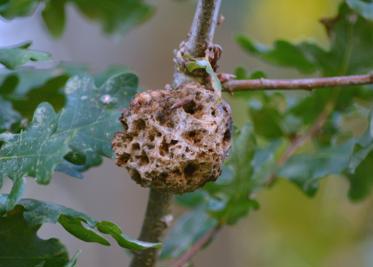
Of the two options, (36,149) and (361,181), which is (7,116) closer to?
(36,149)

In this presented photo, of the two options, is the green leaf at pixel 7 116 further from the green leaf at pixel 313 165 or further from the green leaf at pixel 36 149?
A: the green leaf at pixel 313 165

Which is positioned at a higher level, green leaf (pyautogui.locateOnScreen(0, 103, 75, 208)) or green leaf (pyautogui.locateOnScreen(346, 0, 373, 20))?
green leaf (pyautogui.locateOnScreen(346, 0, 373, 20))

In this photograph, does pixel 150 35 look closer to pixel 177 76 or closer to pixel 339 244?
pixel 339 244

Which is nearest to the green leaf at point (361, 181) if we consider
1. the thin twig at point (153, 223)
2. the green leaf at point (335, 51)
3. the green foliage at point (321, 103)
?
the green foliage at point (321, 103)

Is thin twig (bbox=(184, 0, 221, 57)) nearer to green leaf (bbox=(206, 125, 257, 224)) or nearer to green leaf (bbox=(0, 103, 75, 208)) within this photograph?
green leaf (bbox=(0, 103, 75, 208))

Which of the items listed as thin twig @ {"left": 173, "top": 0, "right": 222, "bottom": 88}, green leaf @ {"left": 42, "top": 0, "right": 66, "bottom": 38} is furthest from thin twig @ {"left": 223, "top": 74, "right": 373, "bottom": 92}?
green leaf @ {"left": 42, "top": 0, "right": 66, "bottom": 38}

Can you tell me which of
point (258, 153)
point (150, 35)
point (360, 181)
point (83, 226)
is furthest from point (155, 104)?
point (150, 35)
